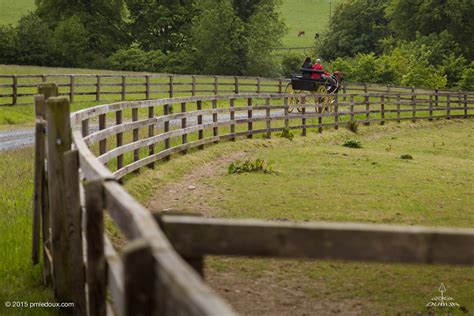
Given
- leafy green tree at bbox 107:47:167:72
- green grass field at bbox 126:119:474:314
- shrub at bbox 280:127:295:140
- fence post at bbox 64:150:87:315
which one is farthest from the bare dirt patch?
leafy green tree at bbox 107:47:167:72

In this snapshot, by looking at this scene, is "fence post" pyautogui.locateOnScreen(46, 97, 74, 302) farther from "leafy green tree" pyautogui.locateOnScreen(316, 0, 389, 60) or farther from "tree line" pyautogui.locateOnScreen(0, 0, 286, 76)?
"leafy green tree" pyautogui.locateOnScreen(316, 0, 389, 60)

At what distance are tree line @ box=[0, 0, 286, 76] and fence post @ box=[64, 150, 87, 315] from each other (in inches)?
2296

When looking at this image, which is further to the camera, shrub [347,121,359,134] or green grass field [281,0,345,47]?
green grass field [281,0,345,47]

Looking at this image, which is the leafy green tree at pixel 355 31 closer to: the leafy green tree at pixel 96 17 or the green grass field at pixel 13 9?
the leafy green tree at pixel 96 17

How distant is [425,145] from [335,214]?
13202 millimetres

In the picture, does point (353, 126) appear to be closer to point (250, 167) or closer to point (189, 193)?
point (250, 167)

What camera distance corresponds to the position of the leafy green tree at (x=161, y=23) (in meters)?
70.1

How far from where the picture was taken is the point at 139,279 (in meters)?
2.85

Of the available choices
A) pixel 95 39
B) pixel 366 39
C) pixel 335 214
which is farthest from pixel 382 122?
pixel 366 39

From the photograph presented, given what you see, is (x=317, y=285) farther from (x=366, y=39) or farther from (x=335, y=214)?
(x=366, y=39)

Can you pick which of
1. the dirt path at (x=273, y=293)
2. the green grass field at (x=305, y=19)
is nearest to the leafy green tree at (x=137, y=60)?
the green grass field at (x=305, y=19)

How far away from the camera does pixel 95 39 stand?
69000mm

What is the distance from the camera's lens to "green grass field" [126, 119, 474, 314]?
7.96 m

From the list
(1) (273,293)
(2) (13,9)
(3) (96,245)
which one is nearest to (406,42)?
(2) (13,9)
